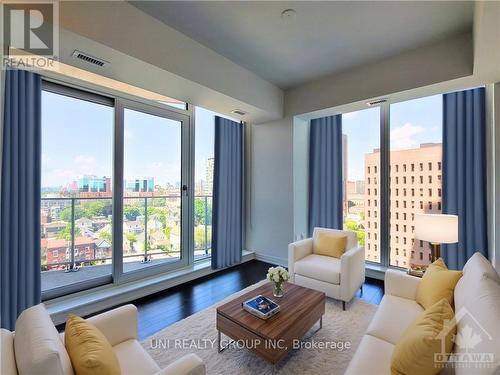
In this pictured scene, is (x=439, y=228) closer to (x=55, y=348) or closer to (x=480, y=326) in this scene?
(x=480, y=326)

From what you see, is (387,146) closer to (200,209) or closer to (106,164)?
(200,209)

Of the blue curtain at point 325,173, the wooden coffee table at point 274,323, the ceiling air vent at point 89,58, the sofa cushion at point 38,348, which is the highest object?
the ceiling air vent at point 89,58

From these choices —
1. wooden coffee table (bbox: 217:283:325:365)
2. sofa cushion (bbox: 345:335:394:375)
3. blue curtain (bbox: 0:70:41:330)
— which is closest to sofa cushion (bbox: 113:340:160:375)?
wooden coffee table (bbox: 217:283:325:365)

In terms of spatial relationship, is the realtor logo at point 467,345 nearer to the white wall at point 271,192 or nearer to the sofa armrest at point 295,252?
the sofa armrest at point 295,252

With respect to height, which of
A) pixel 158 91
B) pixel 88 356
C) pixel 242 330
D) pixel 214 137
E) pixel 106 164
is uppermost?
pixel 158 91

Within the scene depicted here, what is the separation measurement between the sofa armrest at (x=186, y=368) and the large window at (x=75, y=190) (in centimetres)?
241

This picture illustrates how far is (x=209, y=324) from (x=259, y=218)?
247 cm

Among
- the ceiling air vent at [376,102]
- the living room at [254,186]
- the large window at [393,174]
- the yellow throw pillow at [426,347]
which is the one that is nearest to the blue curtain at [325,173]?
the living room at [254,186]

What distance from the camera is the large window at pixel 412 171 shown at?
3291mm

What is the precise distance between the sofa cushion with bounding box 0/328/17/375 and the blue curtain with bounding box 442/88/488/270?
4.24 metres

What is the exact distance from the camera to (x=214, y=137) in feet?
13.7

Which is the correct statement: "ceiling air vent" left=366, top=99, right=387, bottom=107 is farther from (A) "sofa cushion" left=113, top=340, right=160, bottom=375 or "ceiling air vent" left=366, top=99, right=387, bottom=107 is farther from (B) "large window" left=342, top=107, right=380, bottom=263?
(A) "sofa cushion" left=113, top=340, right=160, bottom=375

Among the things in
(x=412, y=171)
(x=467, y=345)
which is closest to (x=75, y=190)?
(x=467, y=345)

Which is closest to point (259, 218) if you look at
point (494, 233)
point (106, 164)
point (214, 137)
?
point (214, 137)
